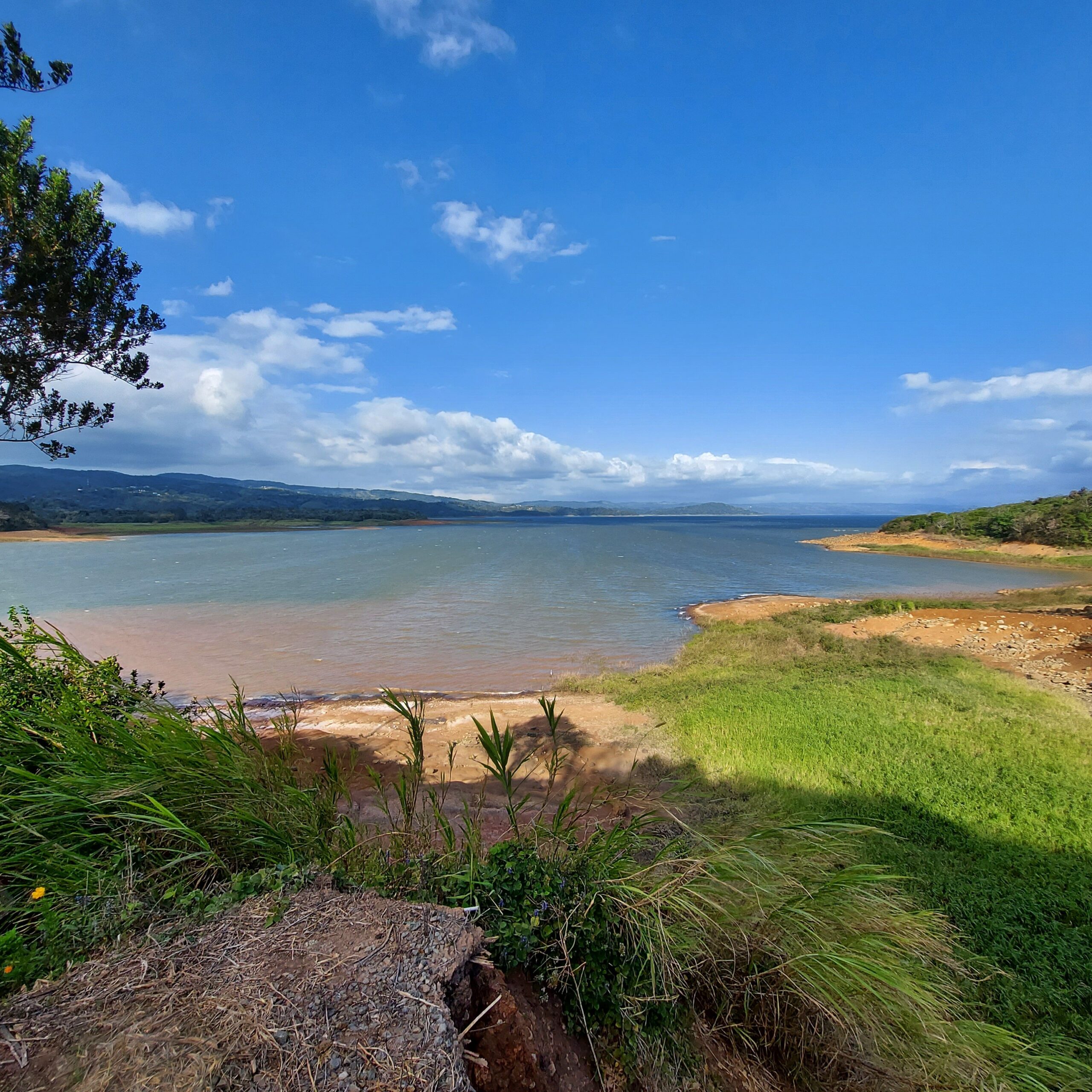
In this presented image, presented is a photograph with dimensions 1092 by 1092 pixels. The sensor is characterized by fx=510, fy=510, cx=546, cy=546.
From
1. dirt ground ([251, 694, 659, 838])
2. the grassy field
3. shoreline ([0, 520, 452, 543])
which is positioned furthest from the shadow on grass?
shoreline ([0, 520, 452, 543])

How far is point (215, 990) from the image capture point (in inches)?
76.0

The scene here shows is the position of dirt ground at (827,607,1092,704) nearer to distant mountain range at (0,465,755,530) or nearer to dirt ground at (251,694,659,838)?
dirt ground at (251,694,659,838)

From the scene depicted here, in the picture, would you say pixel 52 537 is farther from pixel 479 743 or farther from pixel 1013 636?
pixel 1013 636

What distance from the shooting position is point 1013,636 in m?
18.1

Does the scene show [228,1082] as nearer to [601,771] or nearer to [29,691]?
[29,691]

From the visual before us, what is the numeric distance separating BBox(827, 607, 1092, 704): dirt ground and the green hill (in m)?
45.0

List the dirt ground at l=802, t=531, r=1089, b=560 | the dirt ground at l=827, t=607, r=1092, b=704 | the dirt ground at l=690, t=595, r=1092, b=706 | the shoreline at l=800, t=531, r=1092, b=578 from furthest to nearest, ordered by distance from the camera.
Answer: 1. the dirt ground at l=802, t=531, r=1089, b=560
2. the shoreline at l=800, t=531, r=1092, b=578
3. the dirt ground at l=690, t=595, r=1092, b=706
4. the dirt ground at l=827, t=607, r=1092, b=704

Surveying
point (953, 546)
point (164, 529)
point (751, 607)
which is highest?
point (953, 546)

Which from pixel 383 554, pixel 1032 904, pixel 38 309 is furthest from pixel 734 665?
pixel 383 554

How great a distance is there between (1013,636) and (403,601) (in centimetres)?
2630

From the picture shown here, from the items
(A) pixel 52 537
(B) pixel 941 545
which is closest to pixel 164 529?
(A) pixel 52 537

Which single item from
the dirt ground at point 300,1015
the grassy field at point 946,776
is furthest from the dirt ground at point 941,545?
the dirt ground at point 300,1015

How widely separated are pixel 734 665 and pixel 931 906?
9712 mm

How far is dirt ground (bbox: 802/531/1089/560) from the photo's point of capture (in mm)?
52781
